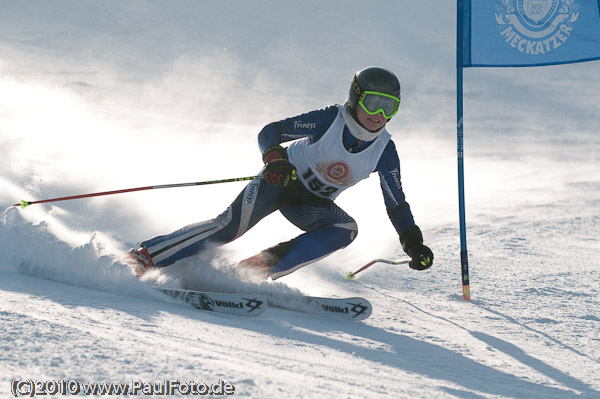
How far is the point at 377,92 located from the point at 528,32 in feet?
4.93

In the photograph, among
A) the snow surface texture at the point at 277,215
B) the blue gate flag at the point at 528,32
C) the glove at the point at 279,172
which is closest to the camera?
the snow surface texture at the point at 277,215

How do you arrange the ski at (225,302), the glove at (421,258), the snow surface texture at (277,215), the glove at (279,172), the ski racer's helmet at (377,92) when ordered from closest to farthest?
the snow surface texture at (277,215)
the ski at (225,302)
the glove at (279,172)
the ski racer's helmet at (377,92)
the glove at (421,258)

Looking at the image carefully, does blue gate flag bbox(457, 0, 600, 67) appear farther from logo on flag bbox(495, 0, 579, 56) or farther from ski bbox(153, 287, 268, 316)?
ski bbox(153, 287, 268, 316)

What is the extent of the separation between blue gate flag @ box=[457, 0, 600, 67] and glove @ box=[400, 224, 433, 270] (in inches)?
52.9

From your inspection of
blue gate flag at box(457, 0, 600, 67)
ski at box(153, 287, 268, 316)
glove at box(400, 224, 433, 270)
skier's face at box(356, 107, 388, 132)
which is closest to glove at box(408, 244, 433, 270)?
glove at box(400, 224, 433, 270)

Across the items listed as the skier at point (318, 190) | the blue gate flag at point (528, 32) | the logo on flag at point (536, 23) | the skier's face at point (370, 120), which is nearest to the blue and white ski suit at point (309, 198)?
the skier at point (318, 190)

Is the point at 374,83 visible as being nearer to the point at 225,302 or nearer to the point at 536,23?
the point at 225,302

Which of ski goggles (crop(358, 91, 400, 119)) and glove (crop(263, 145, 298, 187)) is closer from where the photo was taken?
glove (crop(263, 145, 298, 187))

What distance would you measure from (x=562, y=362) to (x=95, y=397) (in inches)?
80.1

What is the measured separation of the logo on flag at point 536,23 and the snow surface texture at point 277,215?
5.31ft

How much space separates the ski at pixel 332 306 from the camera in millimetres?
3430

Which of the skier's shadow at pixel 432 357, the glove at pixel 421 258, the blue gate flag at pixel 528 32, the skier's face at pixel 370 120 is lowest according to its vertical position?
the skier's shadow at pixel 432 357

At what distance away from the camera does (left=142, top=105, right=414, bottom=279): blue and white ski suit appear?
12.2 feet

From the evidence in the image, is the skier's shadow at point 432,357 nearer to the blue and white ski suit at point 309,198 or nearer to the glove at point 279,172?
the blue and white ski suit at point 309,198
